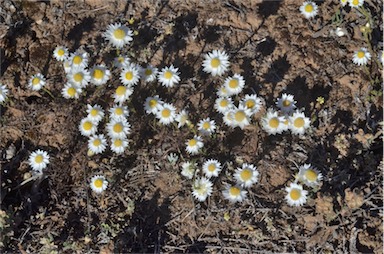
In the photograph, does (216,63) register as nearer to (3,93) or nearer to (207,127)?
(207,127)

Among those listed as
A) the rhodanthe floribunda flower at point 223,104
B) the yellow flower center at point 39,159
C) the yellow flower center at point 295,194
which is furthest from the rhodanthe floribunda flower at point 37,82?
the yellow flower center at point 295,194

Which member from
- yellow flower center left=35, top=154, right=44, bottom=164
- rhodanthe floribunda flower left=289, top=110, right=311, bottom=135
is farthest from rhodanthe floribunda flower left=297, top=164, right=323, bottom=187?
yellow flower center left=35, top=154, right=44, bottom=164

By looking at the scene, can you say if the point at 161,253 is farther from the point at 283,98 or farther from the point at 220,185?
the point at 283,98

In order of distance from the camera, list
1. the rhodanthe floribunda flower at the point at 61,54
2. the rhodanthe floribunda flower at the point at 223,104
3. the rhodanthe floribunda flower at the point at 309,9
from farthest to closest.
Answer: the rhodanthe floribunda flower at the point at 309,9 → the rhodanthe floribunda flower at the point at 61,54 → the rhodanthe floribunda flower at the point at 223,104

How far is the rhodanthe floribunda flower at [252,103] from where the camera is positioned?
3.82 metres

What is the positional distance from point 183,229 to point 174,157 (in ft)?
1.73

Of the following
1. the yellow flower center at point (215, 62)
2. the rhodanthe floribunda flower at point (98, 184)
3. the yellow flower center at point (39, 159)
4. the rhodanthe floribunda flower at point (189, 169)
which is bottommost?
the rhodanthe floribunda flower at point (98, 184)

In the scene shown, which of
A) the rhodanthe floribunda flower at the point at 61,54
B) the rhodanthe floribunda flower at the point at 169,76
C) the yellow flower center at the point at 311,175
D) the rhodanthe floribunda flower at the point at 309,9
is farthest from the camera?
the rhodanthe floribunda flower at the point at 309,9

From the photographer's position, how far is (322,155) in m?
3.86

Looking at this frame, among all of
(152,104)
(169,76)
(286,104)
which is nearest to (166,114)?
(152,104)

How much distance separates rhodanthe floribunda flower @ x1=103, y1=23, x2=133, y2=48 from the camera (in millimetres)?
3984

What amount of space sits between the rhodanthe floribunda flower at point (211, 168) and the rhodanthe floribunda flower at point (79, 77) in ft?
3.51

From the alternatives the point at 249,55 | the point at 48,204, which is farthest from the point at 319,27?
the point at 48,204

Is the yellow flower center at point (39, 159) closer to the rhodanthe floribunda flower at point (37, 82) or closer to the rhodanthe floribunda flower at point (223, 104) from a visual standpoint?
the rhodanthe floribunda flower at point (37, 82)
